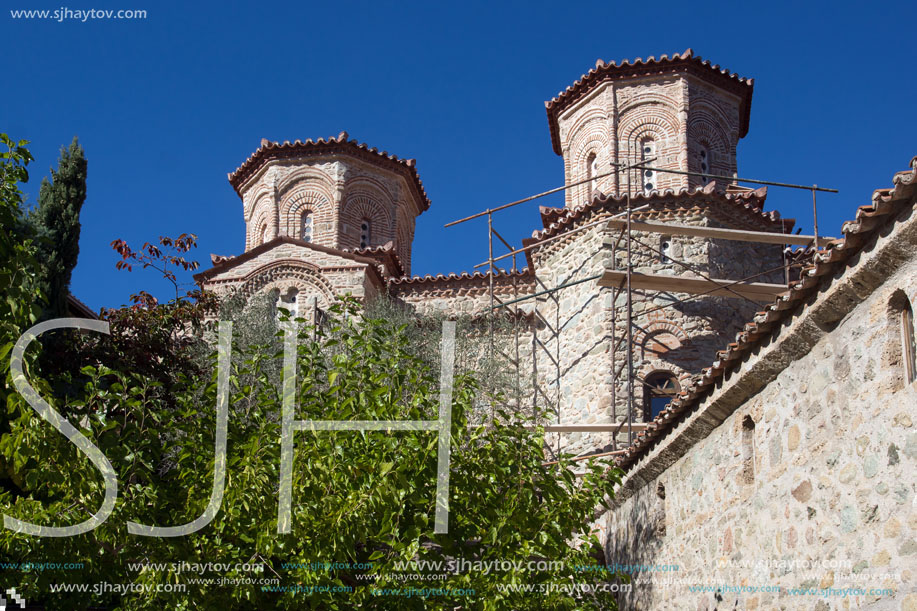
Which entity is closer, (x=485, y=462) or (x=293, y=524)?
(x=293, y=524)

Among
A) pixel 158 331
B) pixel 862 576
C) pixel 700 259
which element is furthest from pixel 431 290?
pixel 862 576

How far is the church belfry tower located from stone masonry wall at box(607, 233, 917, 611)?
11.1 m

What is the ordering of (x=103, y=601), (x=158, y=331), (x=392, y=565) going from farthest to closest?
(x=158, y=331) → (x=103, y=601) → (x=392, y=565)

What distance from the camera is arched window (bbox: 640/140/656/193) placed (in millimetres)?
18141

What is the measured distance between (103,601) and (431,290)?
12.5 m

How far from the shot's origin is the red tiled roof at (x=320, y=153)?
22.4 metres

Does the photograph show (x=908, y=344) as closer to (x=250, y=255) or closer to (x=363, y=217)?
(x=250, y=255)

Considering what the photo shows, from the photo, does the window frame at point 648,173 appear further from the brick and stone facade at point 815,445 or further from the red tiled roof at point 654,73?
the brick and stone facade at point 815,445

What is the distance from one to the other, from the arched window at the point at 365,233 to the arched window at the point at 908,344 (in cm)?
1774

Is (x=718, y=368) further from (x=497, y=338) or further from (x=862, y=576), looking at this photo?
(x=497, y=338)

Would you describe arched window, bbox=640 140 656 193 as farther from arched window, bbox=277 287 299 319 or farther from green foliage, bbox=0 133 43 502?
green foliage, bbox=0 133 43 502

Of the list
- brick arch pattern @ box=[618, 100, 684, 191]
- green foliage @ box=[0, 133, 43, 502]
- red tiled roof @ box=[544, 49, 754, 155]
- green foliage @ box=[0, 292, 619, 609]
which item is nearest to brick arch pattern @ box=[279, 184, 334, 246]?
red tiled roof @ box=[544, 49, 754, 155]

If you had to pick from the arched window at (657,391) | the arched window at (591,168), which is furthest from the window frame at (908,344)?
the arched window at (591,168)

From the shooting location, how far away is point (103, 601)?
7.75 m
